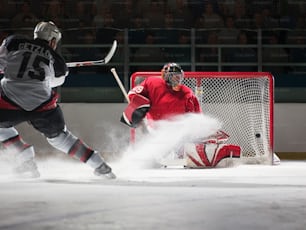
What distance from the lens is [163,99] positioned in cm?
545

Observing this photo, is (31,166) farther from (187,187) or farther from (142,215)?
(142,215)

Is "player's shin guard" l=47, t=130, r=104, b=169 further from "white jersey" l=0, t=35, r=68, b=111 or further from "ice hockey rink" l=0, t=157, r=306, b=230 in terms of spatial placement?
"white jersey" l=0, t=35, r=68, b=111

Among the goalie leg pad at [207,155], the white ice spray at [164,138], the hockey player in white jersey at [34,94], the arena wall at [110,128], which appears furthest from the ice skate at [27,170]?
the arena wall at [110,128]

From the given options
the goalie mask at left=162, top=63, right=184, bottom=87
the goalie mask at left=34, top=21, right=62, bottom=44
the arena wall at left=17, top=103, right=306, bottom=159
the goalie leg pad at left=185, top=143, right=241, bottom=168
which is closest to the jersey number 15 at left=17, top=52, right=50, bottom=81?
the goalie mask at left=34, top=21, right=62, bottom=44

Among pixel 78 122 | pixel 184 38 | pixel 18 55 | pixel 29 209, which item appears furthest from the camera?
pixel 184 38

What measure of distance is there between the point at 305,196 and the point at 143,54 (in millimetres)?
3964

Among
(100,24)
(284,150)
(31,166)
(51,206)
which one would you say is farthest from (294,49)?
(51,206)

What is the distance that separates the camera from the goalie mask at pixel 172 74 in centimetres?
542

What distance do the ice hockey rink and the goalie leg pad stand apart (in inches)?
18.6

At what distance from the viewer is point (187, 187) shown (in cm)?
370

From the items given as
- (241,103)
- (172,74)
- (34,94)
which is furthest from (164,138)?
(34,94)

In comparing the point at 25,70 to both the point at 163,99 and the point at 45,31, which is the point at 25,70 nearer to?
the point at 45,31

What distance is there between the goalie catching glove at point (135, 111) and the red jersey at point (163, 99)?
72mm

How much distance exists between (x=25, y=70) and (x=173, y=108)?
65.7 inches
